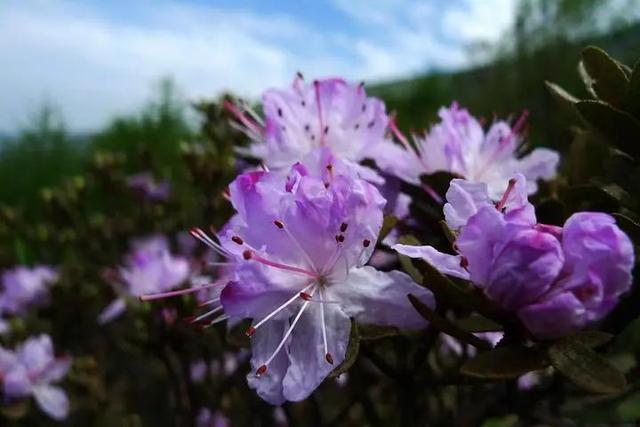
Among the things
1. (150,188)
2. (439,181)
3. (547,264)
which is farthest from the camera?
(150,188)

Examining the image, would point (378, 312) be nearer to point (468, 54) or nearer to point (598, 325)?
point (598, 325)

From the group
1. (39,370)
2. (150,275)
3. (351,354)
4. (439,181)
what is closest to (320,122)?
(439,181)

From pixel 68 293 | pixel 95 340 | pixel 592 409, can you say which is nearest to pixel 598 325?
pixel 592 409

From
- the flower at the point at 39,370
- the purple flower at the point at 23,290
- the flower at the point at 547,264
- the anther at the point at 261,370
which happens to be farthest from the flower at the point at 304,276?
the purple flower at the point at 23,290

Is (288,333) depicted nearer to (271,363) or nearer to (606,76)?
(271,363)

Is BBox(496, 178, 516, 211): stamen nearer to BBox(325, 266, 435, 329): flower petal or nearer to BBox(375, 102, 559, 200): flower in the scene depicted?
BBox(325, 266, 435, 329): flower petal

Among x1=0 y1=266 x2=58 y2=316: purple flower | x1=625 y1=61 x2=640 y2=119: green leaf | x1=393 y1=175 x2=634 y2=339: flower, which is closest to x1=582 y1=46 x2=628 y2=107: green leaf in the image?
x1=625 y1=61 x2=640 y2=119: green leaf
